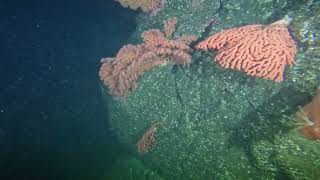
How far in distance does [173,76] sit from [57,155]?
16.7ft

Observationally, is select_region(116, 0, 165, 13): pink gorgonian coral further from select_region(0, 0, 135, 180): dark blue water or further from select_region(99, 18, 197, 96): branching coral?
select_region(0, 0, 135, 180): dark blue water

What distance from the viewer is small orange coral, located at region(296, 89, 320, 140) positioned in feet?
10.3

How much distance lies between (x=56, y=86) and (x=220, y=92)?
7.11 metres

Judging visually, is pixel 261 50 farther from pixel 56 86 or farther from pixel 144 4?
pixel 56 86

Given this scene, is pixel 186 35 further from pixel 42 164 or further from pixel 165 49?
pixel 42 164

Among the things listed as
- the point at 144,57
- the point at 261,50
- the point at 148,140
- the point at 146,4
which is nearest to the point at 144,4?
the point at 146,4

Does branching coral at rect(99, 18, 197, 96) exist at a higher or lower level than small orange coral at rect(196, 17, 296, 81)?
lower

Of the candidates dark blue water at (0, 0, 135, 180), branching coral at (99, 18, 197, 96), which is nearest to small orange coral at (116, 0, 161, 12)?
branching coral at (99, 18, 197, 96)

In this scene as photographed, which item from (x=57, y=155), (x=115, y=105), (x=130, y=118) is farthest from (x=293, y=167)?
(x=57, y=155)

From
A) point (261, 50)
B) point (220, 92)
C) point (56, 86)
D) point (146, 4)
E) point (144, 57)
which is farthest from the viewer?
point (56, 86)

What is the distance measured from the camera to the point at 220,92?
4625 mm

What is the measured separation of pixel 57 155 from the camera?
8.57m

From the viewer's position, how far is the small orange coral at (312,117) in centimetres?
314

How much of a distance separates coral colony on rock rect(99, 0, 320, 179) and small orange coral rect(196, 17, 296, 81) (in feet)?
0.04
